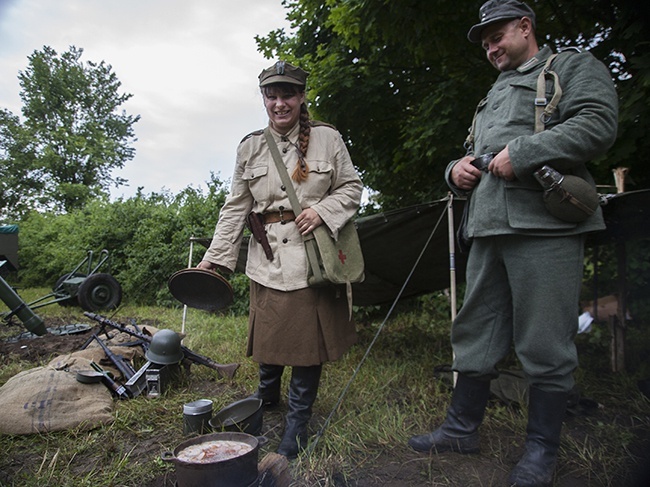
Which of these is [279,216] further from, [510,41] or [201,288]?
[510,41]

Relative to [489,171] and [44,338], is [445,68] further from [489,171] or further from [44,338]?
[44,338]

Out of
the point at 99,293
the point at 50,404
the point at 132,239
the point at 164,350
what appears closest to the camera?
the point at 50,404

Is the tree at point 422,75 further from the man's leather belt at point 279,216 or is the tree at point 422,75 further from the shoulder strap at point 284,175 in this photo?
the man's leather belt at point 279,216

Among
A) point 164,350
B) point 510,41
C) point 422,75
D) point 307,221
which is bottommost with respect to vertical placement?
point 164,350

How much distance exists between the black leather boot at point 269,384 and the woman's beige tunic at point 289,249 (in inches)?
8.8

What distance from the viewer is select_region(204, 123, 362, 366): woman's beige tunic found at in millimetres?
2193

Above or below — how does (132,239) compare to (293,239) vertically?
above

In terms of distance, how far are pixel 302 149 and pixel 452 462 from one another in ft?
5.31

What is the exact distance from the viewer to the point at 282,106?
2271mm

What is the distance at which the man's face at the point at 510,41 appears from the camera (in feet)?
6.29

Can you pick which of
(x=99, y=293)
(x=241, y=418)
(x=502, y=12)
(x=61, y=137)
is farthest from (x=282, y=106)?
(x=61, y=137)

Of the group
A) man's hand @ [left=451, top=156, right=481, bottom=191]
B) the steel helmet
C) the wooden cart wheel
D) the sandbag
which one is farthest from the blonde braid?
the wooden cart wheel

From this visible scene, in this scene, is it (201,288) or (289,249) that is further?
(201,288)

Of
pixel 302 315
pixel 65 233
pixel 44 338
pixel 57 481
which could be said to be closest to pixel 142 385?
pixel 57 481
